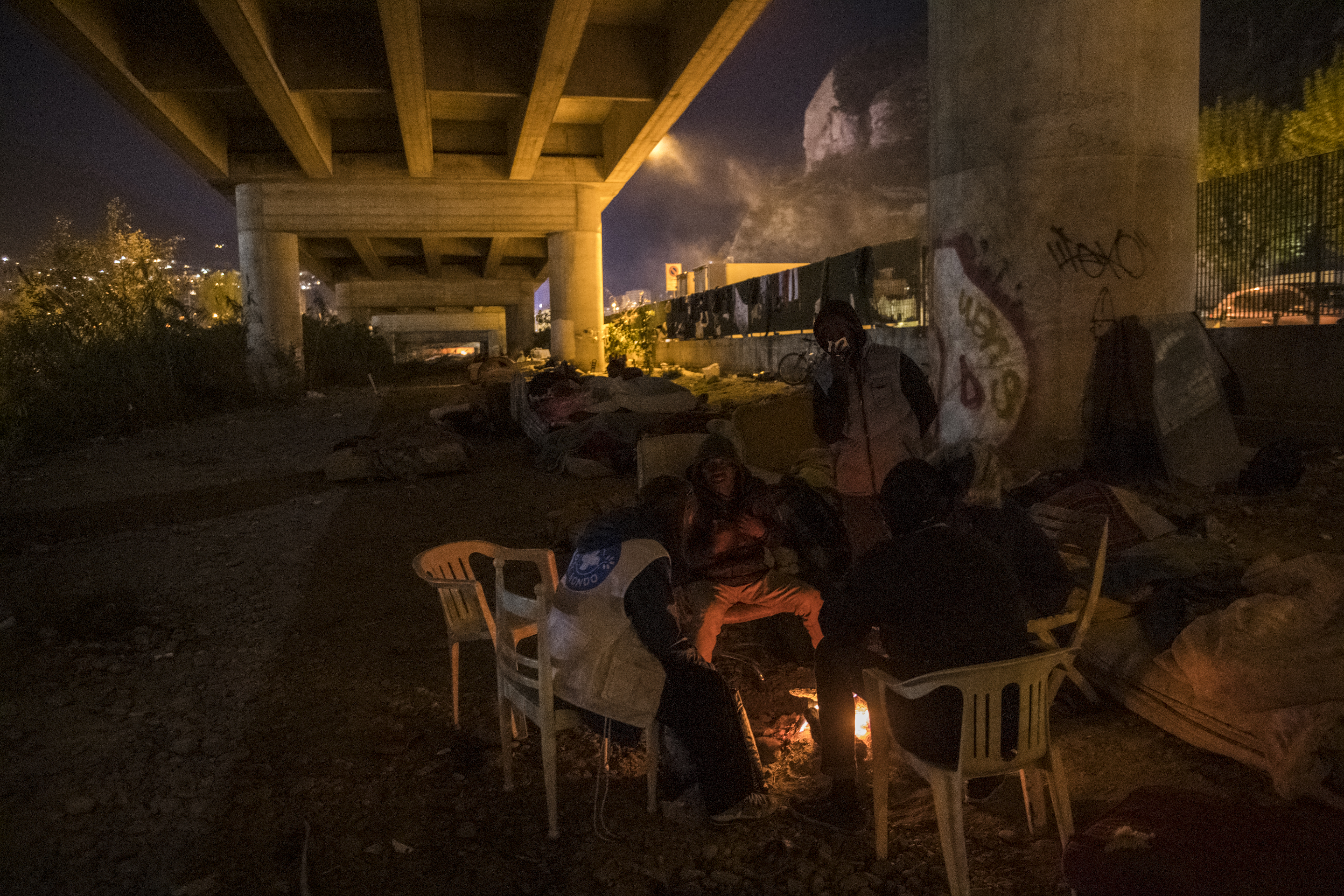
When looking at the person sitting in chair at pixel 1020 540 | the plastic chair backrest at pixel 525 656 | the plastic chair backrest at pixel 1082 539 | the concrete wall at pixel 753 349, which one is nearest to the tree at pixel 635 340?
the concrete wall at pixel 753 349

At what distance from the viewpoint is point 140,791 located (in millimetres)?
3740

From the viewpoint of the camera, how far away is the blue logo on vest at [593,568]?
10.7 ft

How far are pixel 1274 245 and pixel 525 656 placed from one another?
9737mm

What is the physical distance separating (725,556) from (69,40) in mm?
12849

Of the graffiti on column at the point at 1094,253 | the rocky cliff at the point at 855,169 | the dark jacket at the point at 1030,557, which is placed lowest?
the dark jacket at the point at 1030,557

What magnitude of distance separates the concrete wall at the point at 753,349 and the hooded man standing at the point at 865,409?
473 cm

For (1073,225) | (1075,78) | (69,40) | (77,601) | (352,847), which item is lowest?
(352,847)

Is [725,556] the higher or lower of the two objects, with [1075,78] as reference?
lower

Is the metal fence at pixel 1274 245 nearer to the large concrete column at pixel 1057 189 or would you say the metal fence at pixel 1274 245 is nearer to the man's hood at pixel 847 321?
the large concrete column at pixel 1057 189

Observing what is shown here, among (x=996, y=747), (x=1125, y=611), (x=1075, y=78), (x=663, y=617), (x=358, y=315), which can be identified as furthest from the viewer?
(x=358, y=315)

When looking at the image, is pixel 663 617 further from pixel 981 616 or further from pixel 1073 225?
pixel 1073 225

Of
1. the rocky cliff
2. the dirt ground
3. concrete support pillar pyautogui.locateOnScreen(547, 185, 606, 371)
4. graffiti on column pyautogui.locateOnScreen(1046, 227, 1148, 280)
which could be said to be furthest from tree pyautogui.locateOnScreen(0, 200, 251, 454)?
the rocky cliff

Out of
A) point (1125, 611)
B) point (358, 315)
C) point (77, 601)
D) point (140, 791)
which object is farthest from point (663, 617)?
point (358, 315)

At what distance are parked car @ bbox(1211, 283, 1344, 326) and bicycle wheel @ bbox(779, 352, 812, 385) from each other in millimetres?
5528
